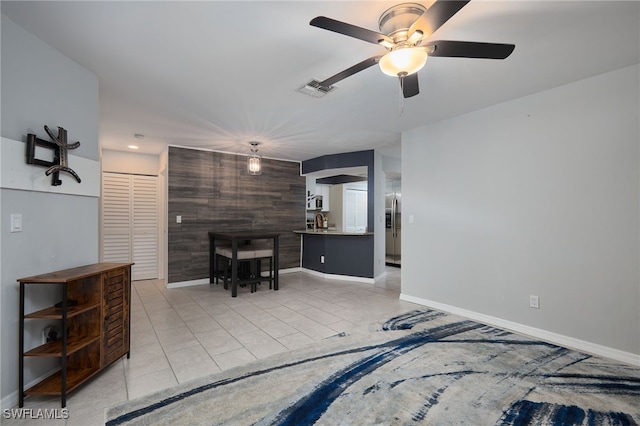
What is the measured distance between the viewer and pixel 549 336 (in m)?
2.88

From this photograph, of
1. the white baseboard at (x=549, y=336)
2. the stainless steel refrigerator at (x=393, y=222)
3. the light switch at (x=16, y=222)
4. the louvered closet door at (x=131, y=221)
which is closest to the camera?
the light switch at (x=16, y=222)

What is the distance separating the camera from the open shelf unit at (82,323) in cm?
187

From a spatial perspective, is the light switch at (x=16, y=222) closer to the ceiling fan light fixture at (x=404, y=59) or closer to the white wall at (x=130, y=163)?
the ceiling fan light fixture at (x=404, y=59)

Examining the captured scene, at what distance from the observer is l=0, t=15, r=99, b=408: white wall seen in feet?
6.12

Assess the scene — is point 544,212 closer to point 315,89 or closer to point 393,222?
point 315,89

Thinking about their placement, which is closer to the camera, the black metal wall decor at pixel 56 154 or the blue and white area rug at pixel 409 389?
the blue and white area rug at pixel 409 389

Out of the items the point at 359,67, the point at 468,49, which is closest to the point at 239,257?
the point at 359,67

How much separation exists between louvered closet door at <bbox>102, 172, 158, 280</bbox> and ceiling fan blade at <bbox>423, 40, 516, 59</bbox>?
5.59 m

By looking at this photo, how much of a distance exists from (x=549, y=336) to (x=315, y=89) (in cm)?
337

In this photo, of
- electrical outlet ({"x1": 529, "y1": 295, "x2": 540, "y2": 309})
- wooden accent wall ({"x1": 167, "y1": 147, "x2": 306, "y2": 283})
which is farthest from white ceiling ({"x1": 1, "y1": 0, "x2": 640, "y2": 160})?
electrical outlet ({"x1": 529, "y1": 295, "x2": 540, "y2": 309})

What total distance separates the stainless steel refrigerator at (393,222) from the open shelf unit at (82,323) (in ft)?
19.9

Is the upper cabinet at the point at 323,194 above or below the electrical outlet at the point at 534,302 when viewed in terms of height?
above

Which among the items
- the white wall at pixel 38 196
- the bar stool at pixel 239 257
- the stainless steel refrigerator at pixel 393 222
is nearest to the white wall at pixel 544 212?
the bar stool at pixel 239 257

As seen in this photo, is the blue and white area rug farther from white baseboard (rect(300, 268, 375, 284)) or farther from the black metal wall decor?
white baseboard (rect(300, 268, 375, 284))
